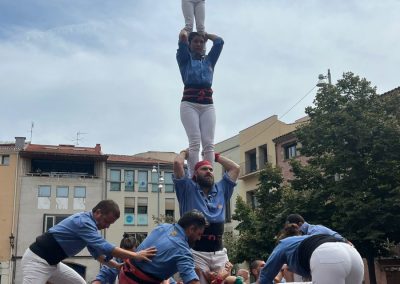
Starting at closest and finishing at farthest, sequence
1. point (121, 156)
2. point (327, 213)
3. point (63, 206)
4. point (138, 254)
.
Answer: point (138, 254)
point (327, 213)
point (63, 206)
point (121, 156)

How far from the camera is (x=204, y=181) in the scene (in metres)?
7.40

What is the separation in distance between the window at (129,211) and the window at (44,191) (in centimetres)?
765

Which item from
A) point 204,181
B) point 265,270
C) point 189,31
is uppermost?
point 189,31

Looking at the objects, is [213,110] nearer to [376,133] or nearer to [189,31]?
[189,31]

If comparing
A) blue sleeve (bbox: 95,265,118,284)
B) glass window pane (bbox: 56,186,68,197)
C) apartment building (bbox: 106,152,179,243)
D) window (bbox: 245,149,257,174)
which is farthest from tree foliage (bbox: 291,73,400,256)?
Result: glass window pane (bbox: 56,186,68,197)

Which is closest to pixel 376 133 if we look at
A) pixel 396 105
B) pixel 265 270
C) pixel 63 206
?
pixel 396 105

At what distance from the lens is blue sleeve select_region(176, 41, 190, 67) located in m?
8.01

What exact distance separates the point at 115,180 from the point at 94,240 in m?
51.0

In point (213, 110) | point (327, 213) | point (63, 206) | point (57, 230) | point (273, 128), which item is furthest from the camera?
point (63, 206)

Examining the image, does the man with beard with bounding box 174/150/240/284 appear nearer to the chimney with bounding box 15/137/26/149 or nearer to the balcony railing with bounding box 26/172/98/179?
the balcony railing with bounding box 26/172/98/179

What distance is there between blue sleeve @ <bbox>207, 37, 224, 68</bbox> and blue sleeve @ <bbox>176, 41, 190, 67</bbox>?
0.38m

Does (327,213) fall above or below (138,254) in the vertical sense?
above

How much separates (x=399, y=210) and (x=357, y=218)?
177 centimetres

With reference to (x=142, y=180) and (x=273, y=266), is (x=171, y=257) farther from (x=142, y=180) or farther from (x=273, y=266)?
(x=142, y=180)
